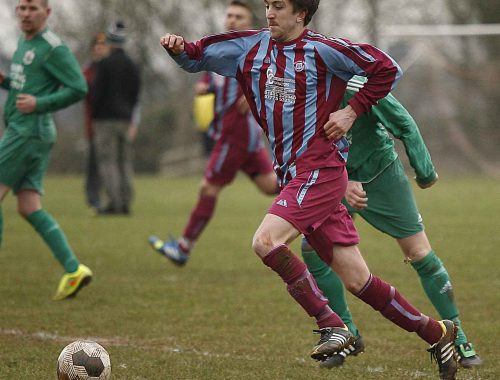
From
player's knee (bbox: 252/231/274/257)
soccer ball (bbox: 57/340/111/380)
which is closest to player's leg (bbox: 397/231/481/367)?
player's knee (bbox: 252/231/274/257)

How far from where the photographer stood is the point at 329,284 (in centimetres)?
542

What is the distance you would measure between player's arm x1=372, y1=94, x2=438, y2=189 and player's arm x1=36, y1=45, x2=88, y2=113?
262cm

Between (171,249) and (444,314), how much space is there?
3560mm

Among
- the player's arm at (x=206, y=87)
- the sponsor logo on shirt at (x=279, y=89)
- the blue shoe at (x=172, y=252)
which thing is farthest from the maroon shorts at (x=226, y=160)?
the sponsor logo on shirt at (x=279, y=89)

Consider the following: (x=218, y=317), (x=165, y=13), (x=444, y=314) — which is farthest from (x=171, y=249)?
(x=165, y=13)

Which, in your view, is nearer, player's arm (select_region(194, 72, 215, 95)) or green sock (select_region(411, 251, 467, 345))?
green sock (select_region(411, 251, 467, 345))

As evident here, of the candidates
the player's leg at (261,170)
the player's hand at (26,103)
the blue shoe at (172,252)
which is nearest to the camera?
the player's hand at (26,103)

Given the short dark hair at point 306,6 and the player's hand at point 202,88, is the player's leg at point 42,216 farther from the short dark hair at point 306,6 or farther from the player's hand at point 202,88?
the short dark hair at point 306,6

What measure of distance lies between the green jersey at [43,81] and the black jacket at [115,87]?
6.22 meters

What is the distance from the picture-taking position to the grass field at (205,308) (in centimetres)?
502

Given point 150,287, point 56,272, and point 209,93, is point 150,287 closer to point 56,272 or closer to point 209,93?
point 56,272

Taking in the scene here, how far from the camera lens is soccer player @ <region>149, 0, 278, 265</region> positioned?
8523 mm

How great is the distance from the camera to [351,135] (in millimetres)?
5141

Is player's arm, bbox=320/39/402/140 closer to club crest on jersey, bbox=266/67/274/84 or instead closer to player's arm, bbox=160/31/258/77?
club crest on jersey, bbox=266/67/274/84
